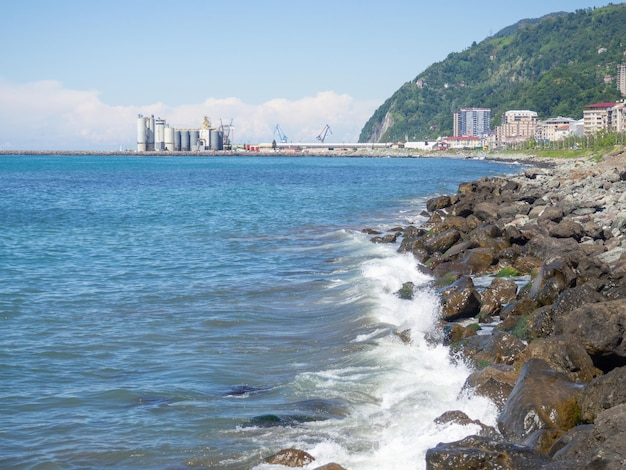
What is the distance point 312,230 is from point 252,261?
35.2 feet

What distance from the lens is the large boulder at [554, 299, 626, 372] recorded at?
34.6ft

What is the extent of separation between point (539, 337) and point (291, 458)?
5.63 meters

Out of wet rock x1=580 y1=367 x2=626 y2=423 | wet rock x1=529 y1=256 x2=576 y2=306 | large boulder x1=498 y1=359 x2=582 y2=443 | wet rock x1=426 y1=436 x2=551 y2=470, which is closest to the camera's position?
wet rock x1=426 y1=436 x2=551 y2=470

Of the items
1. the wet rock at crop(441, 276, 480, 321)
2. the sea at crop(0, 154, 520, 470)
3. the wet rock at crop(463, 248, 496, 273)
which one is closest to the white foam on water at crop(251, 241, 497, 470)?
the sea at crop(0, 154, 520, 470)

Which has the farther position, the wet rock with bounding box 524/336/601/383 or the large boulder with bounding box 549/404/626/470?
the wet rock with bounding box 524/336/601/383

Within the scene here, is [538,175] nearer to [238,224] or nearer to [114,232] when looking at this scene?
[238,224]

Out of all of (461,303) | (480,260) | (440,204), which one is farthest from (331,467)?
(440,204)

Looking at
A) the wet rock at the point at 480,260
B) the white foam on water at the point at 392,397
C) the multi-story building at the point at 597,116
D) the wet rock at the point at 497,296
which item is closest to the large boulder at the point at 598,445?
the white foam on water at the point at 392,397

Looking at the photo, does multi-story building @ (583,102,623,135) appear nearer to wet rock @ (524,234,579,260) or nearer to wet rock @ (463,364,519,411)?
wet rock @ (524,234,579,260)

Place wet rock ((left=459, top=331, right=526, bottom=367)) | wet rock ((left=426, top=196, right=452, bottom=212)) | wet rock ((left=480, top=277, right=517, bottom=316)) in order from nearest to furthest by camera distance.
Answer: wet rock ((left=459, top=331, right=526, bottom=367)) < wet rock ((left=480, top=277, right=517, bottom=316)) < wet rock ((left=426, top=196, right=452, bottom=212))

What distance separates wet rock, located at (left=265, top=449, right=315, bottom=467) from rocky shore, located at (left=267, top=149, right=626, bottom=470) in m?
0.01

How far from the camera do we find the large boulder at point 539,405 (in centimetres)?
884

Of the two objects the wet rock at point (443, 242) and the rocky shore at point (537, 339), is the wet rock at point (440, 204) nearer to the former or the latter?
the rocky shore at point (537, 339)

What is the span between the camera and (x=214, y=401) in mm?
12023
